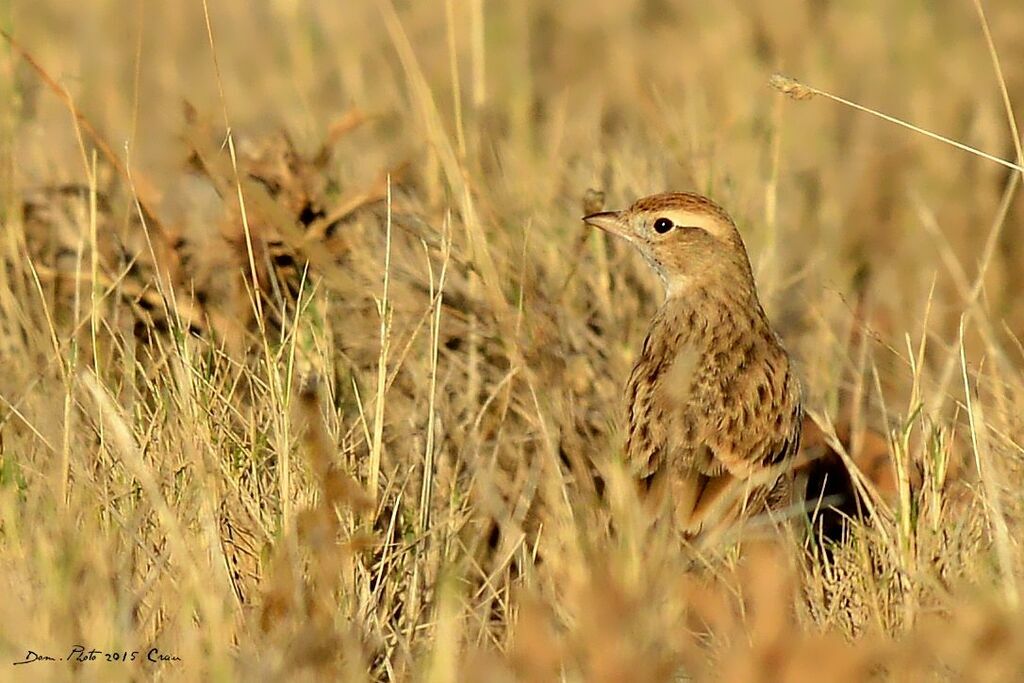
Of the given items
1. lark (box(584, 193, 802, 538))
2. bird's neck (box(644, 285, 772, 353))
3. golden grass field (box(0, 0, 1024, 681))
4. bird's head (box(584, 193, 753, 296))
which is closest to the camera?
golden grass field (box(0, 0, 1024, 681))

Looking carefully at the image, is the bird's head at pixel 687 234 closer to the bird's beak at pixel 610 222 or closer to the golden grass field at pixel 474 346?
the bird's beak at pixel 610 222

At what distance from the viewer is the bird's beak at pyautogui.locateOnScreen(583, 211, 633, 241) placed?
5863 millimetres

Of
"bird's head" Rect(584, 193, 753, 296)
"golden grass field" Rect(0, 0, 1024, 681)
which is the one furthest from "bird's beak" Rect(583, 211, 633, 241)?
"golden grass field" Rect(0, 0, 1024, 681)

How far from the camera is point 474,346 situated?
19.4ft

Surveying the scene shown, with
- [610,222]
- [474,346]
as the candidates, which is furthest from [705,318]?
[474,346]

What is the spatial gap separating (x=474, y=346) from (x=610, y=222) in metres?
0.62

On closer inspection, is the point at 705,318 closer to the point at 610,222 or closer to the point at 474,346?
the point at 610,222

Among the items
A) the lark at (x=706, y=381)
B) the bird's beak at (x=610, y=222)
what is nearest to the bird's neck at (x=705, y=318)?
the lark at (x=706, y=381)

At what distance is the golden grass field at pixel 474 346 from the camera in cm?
390

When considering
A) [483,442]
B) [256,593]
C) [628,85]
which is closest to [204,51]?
[628,85]

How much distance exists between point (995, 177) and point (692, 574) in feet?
13.4

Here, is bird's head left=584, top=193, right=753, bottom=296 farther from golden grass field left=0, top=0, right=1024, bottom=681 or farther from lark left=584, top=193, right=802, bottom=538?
golden grass field left=0, top=0, right=1024, bottom=681

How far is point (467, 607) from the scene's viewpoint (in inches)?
171

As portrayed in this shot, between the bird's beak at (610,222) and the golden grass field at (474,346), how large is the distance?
279mm
